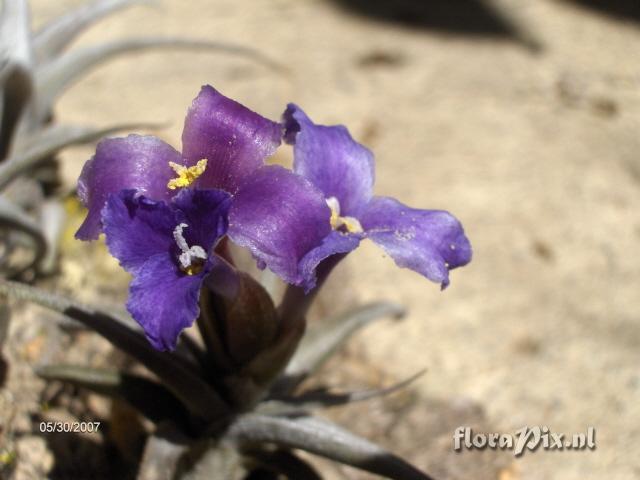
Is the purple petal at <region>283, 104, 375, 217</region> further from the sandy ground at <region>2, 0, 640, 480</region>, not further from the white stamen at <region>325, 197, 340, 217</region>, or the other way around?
the sandy ground at <region>2, 0, 640, 480</region>

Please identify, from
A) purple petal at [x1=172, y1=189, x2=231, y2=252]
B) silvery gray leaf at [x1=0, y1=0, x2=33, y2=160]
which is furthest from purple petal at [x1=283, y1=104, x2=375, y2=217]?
silvery gray leaf at [x1=0, y1=0, x2=33, y2=160]

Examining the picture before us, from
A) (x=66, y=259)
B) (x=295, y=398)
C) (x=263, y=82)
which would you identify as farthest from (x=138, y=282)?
(x=263, y=82)

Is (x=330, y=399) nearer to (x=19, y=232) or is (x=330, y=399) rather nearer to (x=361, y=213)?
(x=361, y=213)

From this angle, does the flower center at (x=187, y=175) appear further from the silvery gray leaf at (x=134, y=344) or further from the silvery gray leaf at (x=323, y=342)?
the silvery gray leaf at (x=323, y=342)

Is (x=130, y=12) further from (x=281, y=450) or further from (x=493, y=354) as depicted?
(x=281, y=450)

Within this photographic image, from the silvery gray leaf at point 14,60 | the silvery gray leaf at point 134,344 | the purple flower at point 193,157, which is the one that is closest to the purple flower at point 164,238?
the purple flower at point 193,157

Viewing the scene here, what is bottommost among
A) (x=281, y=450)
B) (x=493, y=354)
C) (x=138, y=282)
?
(x=493, y=354)

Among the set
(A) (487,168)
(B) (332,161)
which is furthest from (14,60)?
(A) (487,168)
